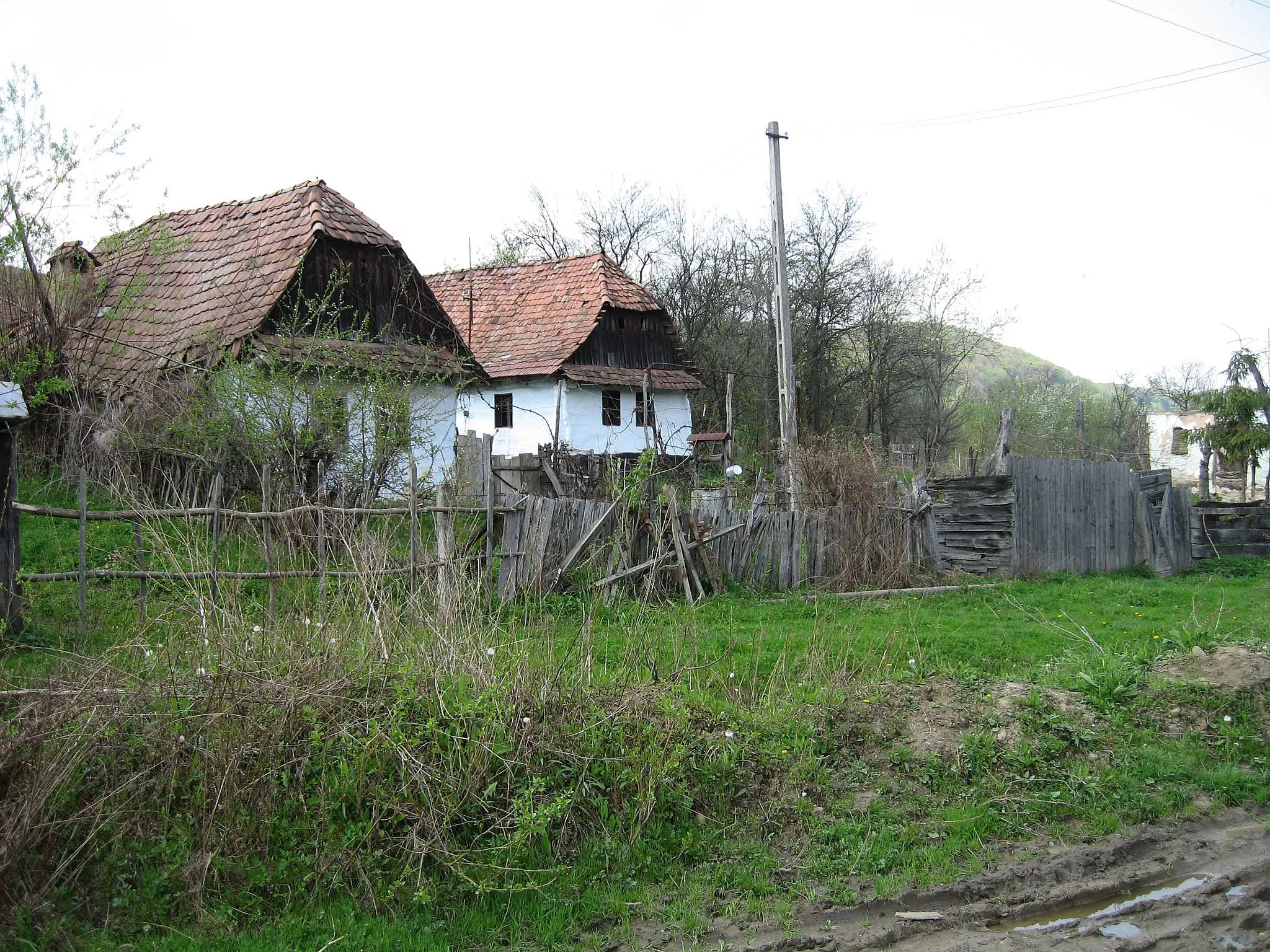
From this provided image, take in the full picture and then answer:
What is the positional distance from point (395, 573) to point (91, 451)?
26.7 ft

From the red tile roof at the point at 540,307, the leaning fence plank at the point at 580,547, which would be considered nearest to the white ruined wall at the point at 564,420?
the red tile roof at the point at 540,307

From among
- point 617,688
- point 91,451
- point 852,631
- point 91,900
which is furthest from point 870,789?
point 91,451

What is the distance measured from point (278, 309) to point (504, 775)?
12817 millimetres

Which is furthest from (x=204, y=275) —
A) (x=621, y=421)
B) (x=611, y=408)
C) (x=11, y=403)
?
(x=621, y=421)

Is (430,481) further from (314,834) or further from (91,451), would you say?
(314,834)

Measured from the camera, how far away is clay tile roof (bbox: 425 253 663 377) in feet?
88.5

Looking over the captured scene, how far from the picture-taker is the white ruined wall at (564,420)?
2666cm

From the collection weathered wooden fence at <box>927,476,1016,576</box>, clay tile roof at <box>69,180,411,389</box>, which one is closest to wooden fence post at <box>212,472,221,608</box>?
clay tile roof at <box>69,180,411,389</box>

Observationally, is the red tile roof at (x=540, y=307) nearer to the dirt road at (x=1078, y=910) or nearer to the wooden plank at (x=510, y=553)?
the wooden plank at (x=510, y=553)

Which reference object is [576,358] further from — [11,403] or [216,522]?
[11,403]

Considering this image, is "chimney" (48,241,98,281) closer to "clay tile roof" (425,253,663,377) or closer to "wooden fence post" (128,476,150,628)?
"wooden fence post" (128,476,150,628)

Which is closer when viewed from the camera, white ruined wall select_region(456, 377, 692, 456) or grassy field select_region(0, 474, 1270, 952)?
grassy field select_region(0, 474, 1270, 952)

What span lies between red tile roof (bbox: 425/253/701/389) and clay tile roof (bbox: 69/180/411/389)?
26.0 ft

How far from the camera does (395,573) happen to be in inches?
272
